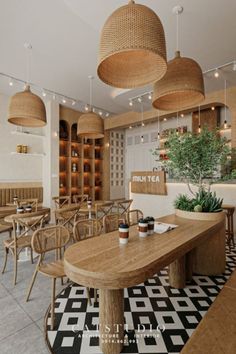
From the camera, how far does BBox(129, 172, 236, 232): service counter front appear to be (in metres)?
4.63

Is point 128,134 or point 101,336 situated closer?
point 101,336

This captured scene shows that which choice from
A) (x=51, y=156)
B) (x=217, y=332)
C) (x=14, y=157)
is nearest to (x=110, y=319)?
(x=217, y=332)

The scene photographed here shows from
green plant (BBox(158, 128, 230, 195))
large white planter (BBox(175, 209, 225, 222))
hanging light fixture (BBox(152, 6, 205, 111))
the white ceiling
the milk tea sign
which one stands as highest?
the white ceiling

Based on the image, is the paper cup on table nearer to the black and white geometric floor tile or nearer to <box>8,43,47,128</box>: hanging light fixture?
the black and white geometric floor tile

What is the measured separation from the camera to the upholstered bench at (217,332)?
1121mm

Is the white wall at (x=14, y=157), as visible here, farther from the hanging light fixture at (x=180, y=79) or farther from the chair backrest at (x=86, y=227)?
the hanging light fixture at (x=180, y=79)

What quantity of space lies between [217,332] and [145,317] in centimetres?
101

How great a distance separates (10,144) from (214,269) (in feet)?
20.3

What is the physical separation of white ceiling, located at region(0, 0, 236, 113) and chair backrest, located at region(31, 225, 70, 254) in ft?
9.73

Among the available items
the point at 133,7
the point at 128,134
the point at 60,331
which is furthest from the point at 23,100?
the point at 128,134

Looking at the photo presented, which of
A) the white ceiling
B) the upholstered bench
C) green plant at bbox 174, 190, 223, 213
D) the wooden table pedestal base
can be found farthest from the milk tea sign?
the wooden table pedestal base

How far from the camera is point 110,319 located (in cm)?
158

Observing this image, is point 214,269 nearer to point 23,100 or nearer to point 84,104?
point 23,100

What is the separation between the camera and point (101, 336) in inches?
64.5
